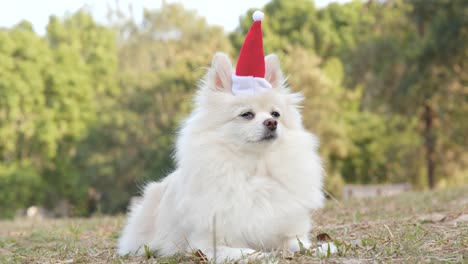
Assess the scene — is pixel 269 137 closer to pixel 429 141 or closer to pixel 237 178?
pixel 237 178

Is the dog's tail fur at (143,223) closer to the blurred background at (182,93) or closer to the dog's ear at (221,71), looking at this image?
the dog's ear at (221,71)

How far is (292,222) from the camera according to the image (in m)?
5.01

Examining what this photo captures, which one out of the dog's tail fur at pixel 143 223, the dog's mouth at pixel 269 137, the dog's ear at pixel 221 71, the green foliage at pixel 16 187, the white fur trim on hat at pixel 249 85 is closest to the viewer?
the dog's mouth at pixel 269 137

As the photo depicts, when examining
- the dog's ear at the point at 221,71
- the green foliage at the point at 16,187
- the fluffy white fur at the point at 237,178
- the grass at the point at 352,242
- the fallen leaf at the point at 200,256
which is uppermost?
the dog's ear at the point at 221,71

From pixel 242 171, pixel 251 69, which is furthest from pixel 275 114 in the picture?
pixel 242 171

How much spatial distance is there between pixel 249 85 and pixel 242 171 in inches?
30.2

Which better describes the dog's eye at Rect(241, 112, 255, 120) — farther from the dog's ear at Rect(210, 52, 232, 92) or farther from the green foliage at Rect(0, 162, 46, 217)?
the green foliage at Rect(0, 162, 46, 217)

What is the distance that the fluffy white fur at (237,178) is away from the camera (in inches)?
189

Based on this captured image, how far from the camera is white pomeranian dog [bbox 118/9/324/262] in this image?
4.81 meters

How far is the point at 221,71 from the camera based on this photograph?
5.31m

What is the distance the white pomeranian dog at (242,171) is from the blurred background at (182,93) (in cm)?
1955

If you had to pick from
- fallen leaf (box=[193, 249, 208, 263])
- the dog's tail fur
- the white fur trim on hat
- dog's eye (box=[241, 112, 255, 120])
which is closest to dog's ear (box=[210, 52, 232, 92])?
the white fur trim on hat

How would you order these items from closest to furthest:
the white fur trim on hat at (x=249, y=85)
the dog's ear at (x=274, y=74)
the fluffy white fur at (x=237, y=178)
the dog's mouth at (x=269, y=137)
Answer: the fluffy white fur at (x=237, y=178) → the dog's mouth at (x=269, y=137) → the white fur trim on hat at (x=249, y=85) → the dog's ear at (x=274, y=74)

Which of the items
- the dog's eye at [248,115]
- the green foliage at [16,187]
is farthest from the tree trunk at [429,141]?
the dog's eye at [248,115]
